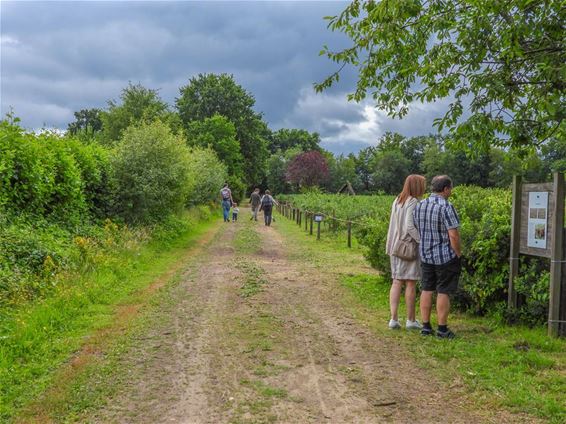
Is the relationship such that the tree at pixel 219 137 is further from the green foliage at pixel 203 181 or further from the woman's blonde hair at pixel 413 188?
the woman's blonde hair at pixel 413 188

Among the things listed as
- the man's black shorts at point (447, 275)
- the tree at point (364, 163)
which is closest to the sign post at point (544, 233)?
the man's black shorts at point (447, 275)

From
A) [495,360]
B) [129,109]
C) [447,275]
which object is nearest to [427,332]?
[447,275]

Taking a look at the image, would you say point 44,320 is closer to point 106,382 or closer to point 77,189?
point 106,382

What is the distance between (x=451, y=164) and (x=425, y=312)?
72.2 m

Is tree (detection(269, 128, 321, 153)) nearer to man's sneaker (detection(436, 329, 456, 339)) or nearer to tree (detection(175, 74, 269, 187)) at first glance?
tree (detection(175, 74, 269, 187))

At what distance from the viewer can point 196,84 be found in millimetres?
66688

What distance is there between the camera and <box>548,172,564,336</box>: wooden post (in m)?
6.38

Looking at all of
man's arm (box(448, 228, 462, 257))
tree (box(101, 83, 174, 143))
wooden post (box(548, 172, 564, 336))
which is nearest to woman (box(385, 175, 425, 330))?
man's arm (box(448, 228, 462, 257))

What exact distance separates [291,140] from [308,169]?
37116mm

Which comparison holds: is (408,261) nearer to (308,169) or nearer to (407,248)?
(407,248)

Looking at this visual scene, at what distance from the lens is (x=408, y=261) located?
707 centimetres

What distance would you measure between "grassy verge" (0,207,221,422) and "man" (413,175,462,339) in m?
3.92

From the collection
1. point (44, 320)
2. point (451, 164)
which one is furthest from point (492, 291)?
point (451, 164)

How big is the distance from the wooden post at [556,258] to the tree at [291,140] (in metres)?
107
